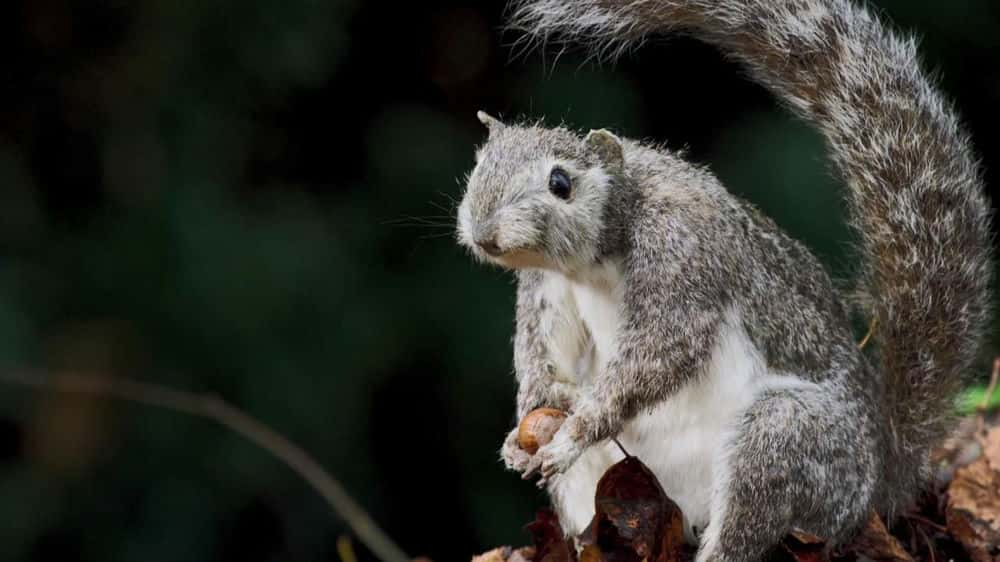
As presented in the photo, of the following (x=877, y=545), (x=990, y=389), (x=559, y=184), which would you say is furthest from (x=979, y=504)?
(x=559, y=184)

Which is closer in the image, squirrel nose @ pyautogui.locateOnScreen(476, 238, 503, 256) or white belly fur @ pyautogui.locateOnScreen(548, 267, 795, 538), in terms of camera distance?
squirrel nose @ pyautogui.locateOnScreen(476, 238, 503, 256)

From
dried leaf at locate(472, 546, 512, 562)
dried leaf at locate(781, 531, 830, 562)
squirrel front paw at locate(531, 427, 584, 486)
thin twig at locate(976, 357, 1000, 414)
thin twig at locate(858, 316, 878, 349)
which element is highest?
squirrel front paw at locate(531, 427, 584, 486)

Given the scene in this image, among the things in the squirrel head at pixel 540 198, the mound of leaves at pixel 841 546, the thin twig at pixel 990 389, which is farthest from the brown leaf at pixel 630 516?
the thin twig at pixel 990 389

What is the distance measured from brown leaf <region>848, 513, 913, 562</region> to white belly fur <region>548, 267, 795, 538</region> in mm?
293

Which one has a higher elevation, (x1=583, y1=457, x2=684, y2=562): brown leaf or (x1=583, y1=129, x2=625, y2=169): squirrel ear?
(x1=583, y1=129, x2=625, y2=169): squirrel ear

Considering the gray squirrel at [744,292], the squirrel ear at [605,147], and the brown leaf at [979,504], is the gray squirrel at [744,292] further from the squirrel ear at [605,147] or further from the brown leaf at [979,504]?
the brown leaf at [979,504]

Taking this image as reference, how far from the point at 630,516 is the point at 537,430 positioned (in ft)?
0.71

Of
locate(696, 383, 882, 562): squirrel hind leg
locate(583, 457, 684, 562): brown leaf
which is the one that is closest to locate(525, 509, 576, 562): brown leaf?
locate(583, 457, 684, 562): brown leaf

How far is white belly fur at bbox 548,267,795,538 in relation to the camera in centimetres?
214

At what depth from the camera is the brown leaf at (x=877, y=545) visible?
224 centimetres

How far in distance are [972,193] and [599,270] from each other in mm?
817

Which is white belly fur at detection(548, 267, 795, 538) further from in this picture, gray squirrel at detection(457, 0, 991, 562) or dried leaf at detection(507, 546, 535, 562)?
dried leaf at detection(507, 546, 535, 562)

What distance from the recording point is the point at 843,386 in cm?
225

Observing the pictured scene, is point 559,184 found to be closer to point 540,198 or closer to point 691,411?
point 540,198
